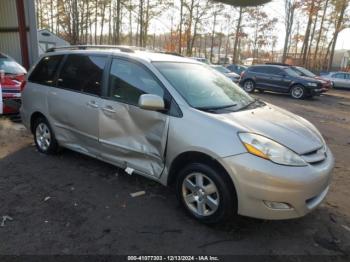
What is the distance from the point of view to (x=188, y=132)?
3.40m

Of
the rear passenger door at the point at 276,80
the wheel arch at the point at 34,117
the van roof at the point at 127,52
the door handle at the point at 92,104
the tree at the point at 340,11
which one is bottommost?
the rear passenger door at the point at 276,80

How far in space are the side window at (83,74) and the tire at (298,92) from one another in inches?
568

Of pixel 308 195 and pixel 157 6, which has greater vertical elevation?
pixel 157 6

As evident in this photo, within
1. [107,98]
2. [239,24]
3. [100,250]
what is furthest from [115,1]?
[100,250]

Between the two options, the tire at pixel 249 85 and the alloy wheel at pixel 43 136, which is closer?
the alloy wheel at pixel 43 136

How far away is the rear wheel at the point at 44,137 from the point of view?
17.1 ft

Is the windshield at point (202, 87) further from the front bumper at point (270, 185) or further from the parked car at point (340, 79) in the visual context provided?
the parked car at point (340, 79)

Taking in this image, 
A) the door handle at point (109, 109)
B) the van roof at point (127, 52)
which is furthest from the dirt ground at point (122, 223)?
the van roof at point (127, 52)

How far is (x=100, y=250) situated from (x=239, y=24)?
115 ft

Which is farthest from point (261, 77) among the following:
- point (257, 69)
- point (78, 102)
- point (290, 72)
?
point (78, 102)

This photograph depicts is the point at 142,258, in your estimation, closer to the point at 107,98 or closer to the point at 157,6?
the point at 107,98

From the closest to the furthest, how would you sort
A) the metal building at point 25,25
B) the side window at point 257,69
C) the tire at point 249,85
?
the metal building at point 25,25 → the side window at point 257,69 → the tire at point 249,85

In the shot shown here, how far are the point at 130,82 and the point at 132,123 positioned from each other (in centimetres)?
51

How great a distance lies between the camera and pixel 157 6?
32.6 metres
